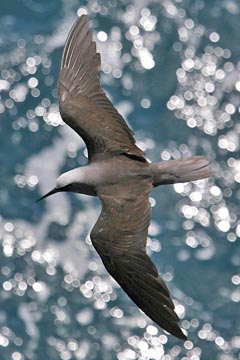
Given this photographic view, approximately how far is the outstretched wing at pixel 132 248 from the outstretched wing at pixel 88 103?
0.55 meters

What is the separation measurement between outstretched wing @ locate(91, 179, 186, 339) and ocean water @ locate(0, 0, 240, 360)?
5.70 meters

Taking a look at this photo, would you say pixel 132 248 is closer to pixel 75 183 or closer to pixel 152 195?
pixel 75 183

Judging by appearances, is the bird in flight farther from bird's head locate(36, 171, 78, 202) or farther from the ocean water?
the ocean water

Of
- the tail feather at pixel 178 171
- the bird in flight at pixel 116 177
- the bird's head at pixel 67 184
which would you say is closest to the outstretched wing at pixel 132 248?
the bird in flight at pixel 116 177

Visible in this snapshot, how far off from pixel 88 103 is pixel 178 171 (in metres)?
1.32

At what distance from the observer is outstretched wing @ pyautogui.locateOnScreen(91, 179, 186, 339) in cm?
915

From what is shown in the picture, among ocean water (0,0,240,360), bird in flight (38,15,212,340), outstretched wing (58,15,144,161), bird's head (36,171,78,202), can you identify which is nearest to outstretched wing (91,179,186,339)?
bird in flight (38,15,212,340)

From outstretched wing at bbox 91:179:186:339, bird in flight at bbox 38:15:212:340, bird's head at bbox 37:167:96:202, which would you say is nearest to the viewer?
outstretched wing at bbox 91:179:186:339

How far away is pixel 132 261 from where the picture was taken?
9.51 meters

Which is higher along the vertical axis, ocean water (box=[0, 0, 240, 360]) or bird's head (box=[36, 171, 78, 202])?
bird's head (box=[36, 171, 78, 202])

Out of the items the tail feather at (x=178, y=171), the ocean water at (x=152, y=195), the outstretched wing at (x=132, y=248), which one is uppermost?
the tail feather at (x=178, y=171)

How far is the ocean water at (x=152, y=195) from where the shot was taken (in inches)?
613

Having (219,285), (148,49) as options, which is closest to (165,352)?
(219,285)

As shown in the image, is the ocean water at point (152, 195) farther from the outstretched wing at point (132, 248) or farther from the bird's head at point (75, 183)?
the outstretched wing at point (132, 248)
